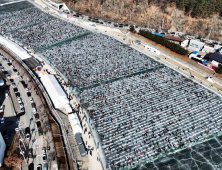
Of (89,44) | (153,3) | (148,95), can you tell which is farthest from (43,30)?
(148,95)

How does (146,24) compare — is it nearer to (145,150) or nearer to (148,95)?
(148,95)

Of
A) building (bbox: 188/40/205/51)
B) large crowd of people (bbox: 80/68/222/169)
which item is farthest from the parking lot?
building (bbox: 188/40/205/51)

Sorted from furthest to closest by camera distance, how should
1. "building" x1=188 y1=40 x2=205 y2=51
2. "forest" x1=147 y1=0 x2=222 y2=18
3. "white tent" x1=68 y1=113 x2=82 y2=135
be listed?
"forest" x1=147 y1=0 x2=222 y2=18 → "building" x1=188 y1=40 x2=205 y2=51 → "white tent" x1=68 y1=113 x2=82 y2=135

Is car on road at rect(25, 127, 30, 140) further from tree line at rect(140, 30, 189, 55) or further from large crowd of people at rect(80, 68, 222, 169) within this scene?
tree line at rect(140, 30, 189, 55)

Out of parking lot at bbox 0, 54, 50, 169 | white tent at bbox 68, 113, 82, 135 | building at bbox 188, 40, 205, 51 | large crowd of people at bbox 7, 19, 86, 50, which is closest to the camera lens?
parking lot at bbox 0, 54, 50, 169

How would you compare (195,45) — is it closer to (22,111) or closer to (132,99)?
(132,99)
